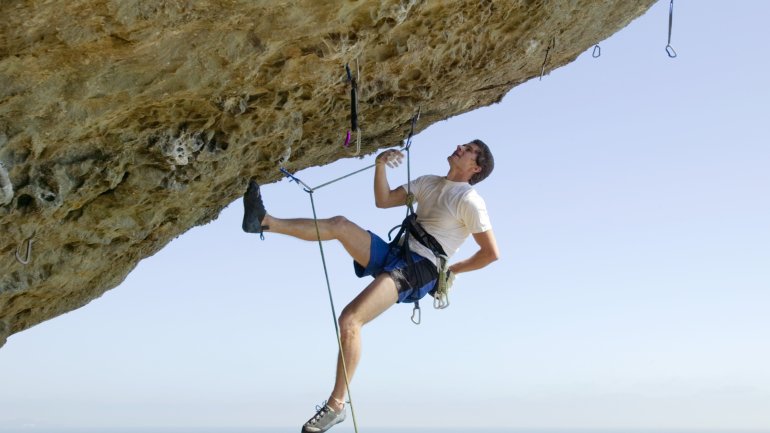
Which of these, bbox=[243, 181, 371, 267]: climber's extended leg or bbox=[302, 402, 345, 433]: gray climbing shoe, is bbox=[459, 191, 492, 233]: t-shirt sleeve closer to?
bbox=[243, 181, 371, 267]: climber's extended leg

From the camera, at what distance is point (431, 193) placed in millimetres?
7066

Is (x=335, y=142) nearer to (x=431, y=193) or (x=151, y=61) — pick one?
(x=431, y=193)

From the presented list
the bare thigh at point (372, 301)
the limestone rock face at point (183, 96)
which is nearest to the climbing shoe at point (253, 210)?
the limestone rock face at point (183, 96)

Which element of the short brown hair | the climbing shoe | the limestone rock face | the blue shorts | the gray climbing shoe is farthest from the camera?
the short brown hair

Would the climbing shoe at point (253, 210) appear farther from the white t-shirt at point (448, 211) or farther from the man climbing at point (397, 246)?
the white t-shirt at point (448, 211)

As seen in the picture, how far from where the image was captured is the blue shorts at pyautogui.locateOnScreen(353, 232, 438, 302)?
672cm

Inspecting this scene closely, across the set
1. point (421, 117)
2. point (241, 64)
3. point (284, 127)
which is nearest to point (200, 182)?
point (284, 127)

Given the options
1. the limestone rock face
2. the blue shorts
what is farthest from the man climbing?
the limestone rock face

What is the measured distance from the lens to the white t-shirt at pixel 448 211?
680 centimetres

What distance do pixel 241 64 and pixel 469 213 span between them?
7.21ft

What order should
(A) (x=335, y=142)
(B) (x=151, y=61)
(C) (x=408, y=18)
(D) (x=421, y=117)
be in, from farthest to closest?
1. (D) (x=421, y=117)
2. (A) (x=335, y=142)
3. (C) (x=408, y=18)
4. (B) (x=151, y=61)

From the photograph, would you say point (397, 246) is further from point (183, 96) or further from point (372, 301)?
point (183, 96)

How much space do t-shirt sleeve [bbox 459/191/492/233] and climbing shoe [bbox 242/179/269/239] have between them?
152 cm

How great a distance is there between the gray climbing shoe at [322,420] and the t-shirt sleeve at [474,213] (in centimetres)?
176
